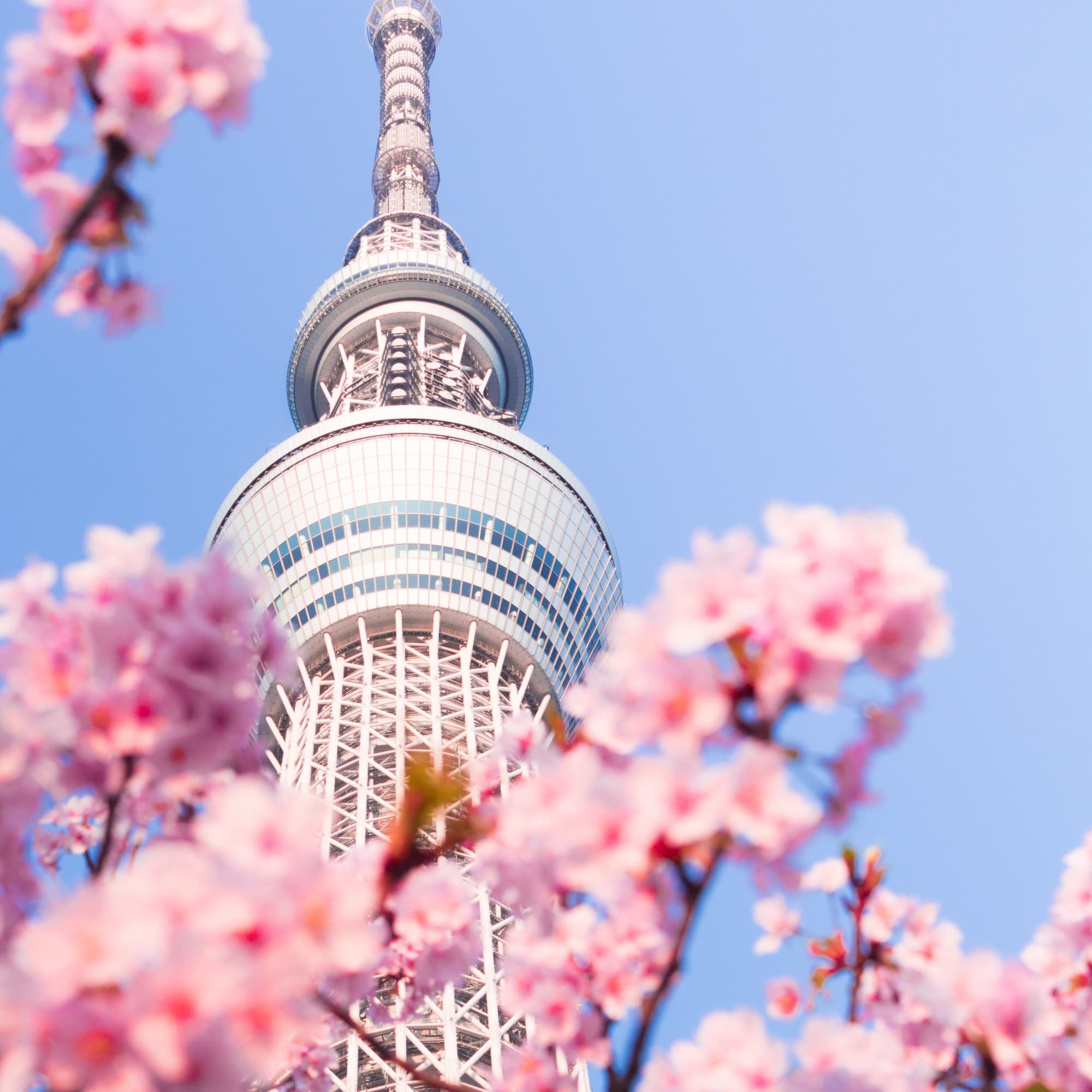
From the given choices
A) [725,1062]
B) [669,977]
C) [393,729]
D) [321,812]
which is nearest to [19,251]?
[321,812]

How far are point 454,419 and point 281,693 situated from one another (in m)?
16.0

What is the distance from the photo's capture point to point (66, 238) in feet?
9.12

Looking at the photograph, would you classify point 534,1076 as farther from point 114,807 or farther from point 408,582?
point 408,582

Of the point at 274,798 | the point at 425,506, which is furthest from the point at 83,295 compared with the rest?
the point at 425,506

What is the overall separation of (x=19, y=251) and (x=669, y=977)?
2841 millimetres

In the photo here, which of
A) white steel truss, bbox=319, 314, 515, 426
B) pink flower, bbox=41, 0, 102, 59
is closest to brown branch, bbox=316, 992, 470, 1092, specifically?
pink flower, bbox=41, 0, 102, 59

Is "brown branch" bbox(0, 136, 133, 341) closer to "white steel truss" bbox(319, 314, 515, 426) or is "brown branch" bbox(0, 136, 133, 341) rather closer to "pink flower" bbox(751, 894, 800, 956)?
"pink flower" bbox(751, 894, 800, 956)

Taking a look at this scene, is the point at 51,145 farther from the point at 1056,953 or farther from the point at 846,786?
the point at 1056,953

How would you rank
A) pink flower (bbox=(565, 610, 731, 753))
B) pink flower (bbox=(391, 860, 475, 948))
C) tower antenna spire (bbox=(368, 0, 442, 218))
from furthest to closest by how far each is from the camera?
1. tower antenna spire (bbox=(368, 0, 442, 218))
2. pink flower (bbox=(391, 860, 475, 948))
3. pink flower (bbox=(565, 610, 731, 753))

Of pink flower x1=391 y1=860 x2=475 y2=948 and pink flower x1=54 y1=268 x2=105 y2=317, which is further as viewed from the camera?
pink flower x1=391 y1=860 x2=475 y2=948

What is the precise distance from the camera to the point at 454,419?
49.9m

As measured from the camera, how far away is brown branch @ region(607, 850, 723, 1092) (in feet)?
7.78

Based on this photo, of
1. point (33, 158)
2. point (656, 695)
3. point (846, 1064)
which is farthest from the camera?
point (846, 1064)

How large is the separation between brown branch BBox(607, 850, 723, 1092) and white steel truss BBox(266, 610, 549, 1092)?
115 ft
